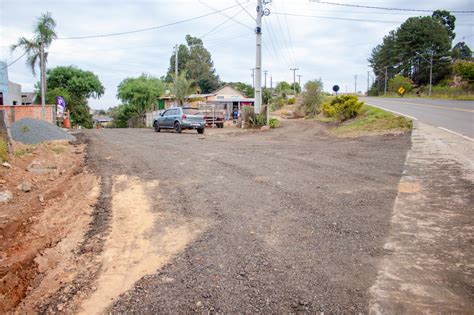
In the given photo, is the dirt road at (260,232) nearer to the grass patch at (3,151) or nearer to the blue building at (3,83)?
the grass patch at (3,151)

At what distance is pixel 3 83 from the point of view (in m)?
35.3

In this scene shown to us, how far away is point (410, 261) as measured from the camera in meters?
3.90

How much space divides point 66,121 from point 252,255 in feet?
103

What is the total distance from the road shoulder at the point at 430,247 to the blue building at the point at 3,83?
37371mm

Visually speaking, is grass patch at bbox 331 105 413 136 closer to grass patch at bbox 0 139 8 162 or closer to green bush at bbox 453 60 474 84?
grass patch at bbox 0 139 8 162

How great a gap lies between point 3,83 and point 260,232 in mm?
38422

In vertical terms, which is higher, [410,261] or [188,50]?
[188,50]

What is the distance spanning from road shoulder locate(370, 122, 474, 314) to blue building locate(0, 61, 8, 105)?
37371 millimetres

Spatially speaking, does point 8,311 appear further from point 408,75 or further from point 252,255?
point 408,75

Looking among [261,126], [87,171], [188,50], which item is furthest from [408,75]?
[87,171]

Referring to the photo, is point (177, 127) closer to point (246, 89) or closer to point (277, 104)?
point (277, 104)

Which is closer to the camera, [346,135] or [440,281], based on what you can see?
[440,281]

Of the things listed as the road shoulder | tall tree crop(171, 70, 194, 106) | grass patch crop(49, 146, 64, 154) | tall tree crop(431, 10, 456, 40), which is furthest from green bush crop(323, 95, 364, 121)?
tall tree crop(431, 10, 456, 40)

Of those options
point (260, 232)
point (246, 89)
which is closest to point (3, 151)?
point (260, 232)
